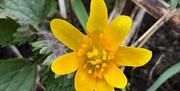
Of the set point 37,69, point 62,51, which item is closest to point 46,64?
point 62,51

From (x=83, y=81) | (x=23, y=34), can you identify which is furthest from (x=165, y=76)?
(x=23, y=34)

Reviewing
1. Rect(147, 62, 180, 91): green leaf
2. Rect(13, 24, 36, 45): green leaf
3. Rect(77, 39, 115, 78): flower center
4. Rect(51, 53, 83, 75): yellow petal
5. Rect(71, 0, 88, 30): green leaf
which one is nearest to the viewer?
Rect(51, 53, 83, 75): yellow petal

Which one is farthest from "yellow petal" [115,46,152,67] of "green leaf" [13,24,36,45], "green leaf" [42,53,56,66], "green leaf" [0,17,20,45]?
"green leaf" [0,17,20,45]

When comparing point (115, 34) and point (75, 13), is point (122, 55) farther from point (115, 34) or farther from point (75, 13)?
point (75, 13)

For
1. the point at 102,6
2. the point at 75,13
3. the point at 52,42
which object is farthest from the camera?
the point at 75,13

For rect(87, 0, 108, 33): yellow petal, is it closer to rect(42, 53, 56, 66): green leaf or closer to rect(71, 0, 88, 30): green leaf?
rect(42, 53, 56, 66): green leaf

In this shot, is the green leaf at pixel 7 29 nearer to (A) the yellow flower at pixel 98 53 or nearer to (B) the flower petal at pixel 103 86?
(A) the yellow flower at pixel 98 53

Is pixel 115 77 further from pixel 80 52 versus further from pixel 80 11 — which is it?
pixel 80 11
